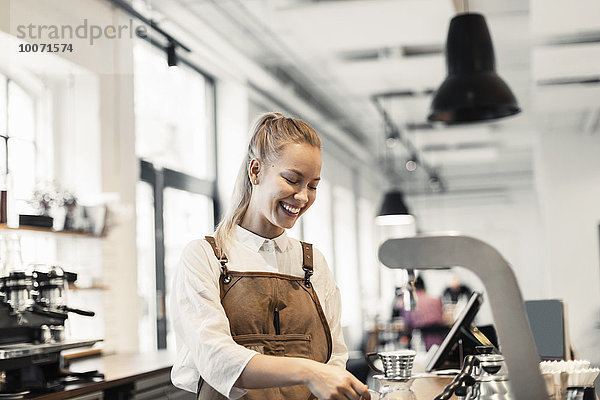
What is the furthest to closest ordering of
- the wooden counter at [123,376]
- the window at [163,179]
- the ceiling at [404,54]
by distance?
1. the window at [163,179]
2. the ceiling at [404,54]
3. the wooden counter at [123,376]

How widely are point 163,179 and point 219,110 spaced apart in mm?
1972

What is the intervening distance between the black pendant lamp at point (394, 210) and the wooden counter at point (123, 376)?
5452 millimetres

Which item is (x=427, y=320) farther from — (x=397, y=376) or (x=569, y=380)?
(x=397, y=376)

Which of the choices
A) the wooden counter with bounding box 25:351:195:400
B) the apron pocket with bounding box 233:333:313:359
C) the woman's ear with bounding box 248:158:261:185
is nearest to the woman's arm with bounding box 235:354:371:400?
the apron pocket with bounding box 233:333:313:359

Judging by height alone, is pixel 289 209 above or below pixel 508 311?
above

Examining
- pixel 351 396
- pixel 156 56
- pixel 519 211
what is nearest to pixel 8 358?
pixel 351 396

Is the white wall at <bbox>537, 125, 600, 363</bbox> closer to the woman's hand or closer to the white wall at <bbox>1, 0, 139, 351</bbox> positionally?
the white wall at <bbox>1, 0, 139, 351</bbox>

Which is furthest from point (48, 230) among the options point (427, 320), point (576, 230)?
point (576, 230)

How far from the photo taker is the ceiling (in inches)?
215

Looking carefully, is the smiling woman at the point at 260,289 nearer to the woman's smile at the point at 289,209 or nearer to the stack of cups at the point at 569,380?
the woman's smile at the point at 289,209

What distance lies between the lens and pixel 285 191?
1.82 meters

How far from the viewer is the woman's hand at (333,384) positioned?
1423 millimetres

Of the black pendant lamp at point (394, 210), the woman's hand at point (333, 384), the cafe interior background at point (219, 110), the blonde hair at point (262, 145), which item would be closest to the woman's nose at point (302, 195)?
the blonde hair at point (262, 145)

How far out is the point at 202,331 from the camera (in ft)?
5.49
